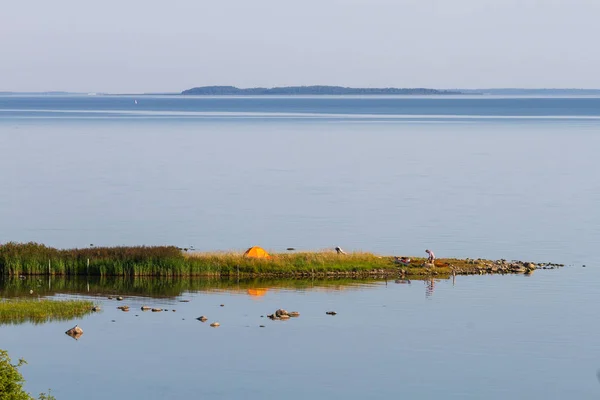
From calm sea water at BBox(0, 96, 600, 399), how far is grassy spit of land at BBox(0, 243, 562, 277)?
11.9 feet

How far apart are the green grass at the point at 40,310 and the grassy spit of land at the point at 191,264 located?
8.26 metres

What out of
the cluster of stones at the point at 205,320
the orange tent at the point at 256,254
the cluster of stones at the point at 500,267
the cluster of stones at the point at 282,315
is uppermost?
the orange tent at the point at 256,254

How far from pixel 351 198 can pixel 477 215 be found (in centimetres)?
1763

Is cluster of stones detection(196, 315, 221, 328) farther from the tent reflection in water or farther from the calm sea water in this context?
the tent reflection in water

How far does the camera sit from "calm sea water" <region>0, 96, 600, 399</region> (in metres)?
51.3

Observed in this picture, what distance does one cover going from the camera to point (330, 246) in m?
89.9

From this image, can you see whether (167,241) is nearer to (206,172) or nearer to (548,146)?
(206,172)

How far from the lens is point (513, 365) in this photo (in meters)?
53.3

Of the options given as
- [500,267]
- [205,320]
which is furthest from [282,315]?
[500,267]

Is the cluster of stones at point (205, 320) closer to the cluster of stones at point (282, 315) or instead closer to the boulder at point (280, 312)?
the cluster of stones at point (282, 315)

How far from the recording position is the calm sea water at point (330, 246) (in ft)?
168

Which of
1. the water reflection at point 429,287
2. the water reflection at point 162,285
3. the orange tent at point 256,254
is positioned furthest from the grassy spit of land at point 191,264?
the water reflection at point 429,287

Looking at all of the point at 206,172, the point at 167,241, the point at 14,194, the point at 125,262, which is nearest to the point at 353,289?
the point at 125,262

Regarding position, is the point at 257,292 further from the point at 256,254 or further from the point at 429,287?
the point at 429,287
